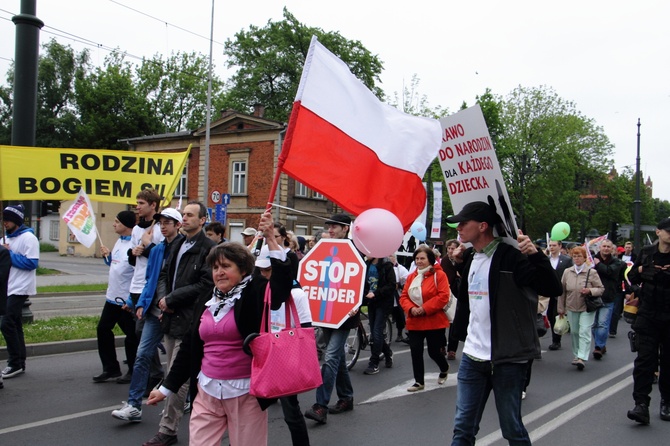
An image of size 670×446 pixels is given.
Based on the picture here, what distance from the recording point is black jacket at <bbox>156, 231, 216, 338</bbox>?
5.25 metres

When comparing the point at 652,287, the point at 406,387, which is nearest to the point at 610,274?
the point at 652,287

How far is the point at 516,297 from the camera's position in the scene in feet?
13.0

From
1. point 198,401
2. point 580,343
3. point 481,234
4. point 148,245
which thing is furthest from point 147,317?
point 580,343

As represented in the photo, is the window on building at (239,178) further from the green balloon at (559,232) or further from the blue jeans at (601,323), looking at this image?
the blue jeans at (601,323)

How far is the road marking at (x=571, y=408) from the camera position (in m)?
5.77

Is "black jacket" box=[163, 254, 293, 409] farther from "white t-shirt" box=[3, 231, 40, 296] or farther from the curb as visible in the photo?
the curb

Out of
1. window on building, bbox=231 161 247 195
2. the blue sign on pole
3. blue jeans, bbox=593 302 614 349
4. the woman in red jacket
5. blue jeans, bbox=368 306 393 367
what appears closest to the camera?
the woman in red jacket

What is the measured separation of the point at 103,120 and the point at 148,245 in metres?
47.1

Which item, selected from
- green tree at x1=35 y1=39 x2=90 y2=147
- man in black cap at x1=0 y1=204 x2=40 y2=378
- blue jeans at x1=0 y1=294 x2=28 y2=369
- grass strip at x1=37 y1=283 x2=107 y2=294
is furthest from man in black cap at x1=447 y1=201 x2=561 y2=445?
green tree at x1=35 y1=39 x2=90 y2=147

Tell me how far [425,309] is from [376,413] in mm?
1475

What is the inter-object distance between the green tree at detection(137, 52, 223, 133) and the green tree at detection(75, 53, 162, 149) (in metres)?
1.85

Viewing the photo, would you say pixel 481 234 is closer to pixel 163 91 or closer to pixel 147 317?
pixel 147 317

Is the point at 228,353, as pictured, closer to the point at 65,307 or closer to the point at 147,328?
the point at 147,328

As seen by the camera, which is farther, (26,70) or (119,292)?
(26,70)
